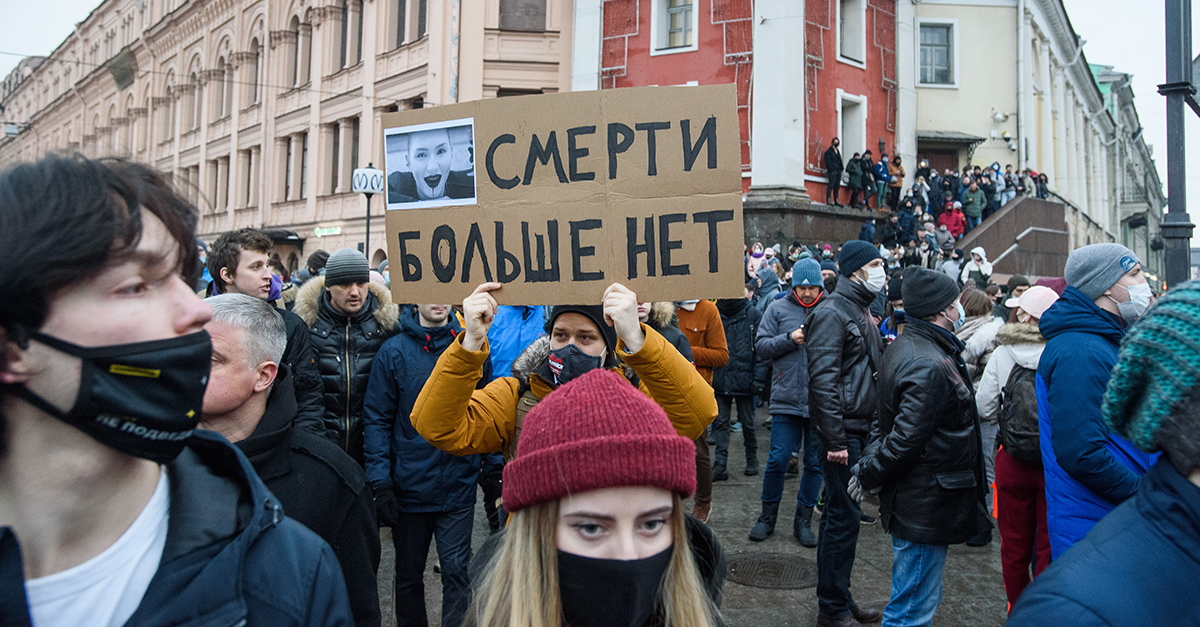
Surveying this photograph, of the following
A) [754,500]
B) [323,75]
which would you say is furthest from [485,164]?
[323,75]

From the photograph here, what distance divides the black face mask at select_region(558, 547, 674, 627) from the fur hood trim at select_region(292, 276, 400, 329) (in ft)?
9.66

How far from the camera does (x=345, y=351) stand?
13.8 ft

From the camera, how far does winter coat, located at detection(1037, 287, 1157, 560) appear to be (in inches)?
109

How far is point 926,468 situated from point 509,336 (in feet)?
9.18

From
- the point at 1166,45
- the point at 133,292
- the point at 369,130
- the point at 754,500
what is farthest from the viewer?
the point at 369,130

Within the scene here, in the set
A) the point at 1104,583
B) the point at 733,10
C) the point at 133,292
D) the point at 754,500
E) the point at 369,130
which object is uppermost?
the point at 733,10

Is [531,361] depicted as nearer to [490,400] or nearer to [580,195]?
[490,400]

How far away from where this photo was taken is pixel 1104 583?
1329mm

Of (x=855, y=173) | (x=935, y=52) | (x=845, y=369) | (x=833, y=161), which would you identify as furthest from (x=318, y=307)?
(x=935, y=52)

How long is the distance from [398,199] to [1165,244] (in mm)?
4731

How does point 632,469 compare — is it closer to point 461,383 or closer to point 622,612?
point 622,612

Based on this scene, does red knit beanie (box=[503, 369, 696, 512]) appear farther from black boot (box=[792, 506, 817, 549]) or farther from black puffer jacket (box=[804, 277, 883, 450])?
black boot (box=[792, 506, 817, 549])

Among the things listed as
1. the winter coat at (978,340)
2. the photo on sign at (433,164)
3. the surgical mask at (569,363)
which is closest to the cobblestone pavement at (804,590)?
the winter coat at (978,340)

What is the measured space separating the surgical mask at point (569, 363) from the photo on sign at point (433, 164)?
65 cm
